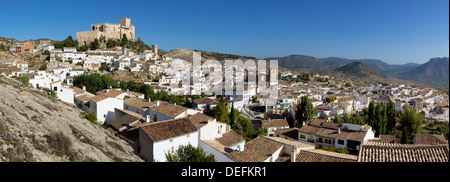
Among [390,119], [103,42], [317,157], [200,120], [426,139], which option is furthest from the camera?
[103,42]

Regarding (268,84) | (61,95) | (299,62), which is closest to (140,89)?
(61,95)

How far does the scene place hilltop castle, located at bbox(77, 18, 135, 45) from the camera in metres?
50.1

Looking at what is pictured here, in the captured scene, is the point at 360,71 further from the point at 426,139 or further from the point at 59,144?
the point at 59,144

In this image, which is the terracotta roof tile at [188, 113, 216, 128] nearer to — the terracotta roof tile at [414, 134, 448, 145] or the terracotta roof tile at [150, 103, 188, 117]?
the terracotta roof tile at [150, 103, 188, 117]

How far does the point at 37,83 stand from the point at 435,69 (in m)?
134

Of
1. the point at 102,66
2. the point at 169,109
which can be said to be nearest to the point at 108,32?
the point at 102,66

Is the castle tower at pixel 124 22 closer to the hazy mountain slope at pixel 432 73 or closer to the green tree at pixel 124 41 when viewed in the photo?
the green tree at pixel 124 41

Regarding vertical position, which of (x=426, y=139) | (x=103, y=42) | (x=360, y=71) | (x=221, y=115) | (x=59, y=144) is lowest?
(x=426, y=139)

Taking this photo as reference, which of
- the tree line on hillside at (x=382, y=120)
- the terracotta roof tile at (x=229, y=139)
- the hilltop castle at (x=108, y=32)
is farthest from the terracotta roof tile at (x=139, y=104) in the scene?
the hilltop castle at (x=108, y=32)

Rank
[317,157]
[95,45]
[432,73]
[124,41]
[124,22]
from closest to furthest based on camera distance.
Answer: [317,157]
[95,45]
[124,41]
[124,22]
[432,73]

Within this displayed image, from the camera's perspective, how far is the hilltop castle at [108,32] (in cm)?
5006

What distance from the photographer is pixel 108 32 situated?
173ft
